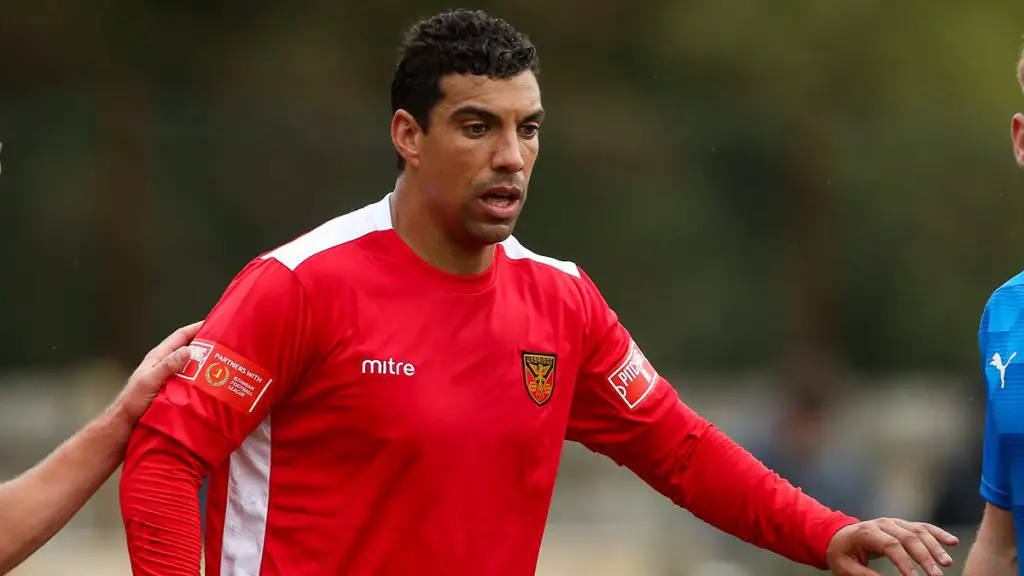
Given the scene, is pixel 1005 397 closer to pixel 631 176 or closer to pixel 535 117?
pixel 535 117

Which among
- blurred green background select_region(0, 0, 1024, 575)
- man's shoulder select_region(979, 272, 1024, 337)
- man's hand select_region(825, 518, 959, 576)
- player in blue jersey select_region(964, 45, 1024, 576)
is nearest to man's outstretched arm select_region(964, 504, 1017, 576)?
player in blue jersey select_region(964, 45, 1024, 576)

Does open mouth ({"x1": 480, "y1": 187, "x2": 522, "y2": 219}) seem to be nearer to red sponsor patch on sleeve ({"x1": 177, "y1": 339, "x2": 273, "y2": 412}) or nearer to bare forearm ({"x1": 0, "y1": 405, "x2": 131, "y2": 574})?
red sponsor patch on sleeve ({"x1": 177, "y1": 339, "x2": 273, "y2": 412})

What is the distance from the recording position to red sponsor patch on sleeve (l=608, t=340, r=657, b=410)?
15.9ft

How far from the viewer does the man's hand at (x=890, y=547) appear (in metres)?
4.40

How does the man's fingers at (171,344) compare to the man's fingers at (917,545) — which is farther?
the man's fingers at (917,545)

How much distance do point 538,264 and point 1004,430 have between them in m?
1.37

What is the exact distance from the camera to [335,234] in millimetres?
4457

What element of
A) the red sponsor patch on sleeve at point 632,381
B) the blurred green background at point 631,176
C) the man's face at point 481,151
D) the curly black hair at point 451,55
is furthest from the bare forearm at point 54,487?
the blurred green background at point 631,176

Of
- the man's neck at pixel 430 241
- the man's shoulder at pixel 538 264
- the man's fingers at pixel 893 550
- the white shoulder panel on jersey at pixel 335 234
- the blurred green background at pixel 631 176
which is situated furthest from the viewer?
the blurred green background at pixel 631 176

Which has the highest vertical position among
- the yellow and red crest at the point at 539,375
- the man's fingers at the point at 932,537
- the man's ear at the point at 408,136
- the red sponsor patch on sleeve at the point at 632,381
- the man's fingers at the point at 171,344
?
the man's ear at the point at 408,136

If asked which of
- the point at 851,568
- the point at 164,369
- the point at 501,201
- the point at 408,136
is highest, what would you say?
the point at 408,136

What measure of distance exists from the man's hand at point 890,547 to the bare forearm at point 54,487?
1.97 metres

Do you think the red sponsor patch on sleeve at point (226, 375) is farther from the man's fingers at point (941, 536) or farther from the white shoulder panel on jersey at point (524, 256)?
the man's fingers at point (941, 536)

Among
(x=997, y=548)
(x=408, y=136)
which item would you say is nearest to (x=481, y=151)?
(x=408, y=136)
